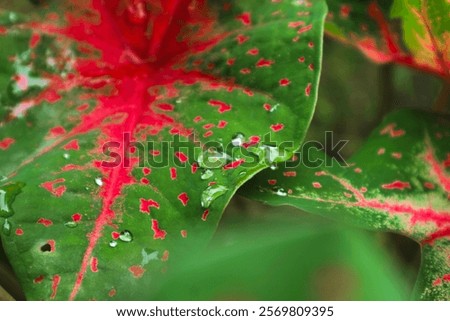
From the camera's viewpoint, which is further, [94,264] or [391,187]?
[391,187]

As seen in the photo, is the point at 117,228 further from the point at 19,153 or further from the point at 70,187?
the point at 19,153

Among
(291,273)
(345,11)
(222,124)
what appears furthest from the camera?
(345,11)

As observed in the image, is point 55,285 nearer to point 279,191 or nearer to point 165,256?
point 165,256

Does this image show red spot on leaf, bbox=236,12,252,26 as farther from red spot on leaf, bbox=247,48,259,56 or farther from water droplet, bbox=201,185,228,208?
water droplet, bbox=201,185,228,208

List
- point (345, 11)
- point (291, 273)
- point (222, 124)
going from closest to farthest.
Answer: point (291, 273)
point (222, 124)
point (345, 11)

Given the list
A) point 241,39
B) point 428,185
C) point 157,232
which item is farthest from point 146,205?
point 428,185

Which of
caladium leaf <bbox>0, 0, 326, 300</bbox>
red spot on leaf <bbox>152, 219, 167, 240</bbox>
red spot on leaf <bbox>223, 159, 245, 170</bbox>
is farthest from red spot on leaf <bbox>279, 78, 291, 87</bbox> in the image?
red spot on leaf <bbox>152, 219, 167, 240</bbox>

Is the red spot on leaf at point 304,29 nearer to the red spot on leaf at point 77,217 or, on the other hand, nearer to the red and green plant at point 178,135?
the red and green plant at point 178,135

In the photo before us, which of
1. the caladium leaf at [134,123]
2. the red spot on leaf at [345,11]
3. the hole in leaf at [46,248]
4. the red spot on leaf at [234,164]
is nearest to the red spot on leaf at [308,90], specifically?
the caladium leaf at [134,123]
